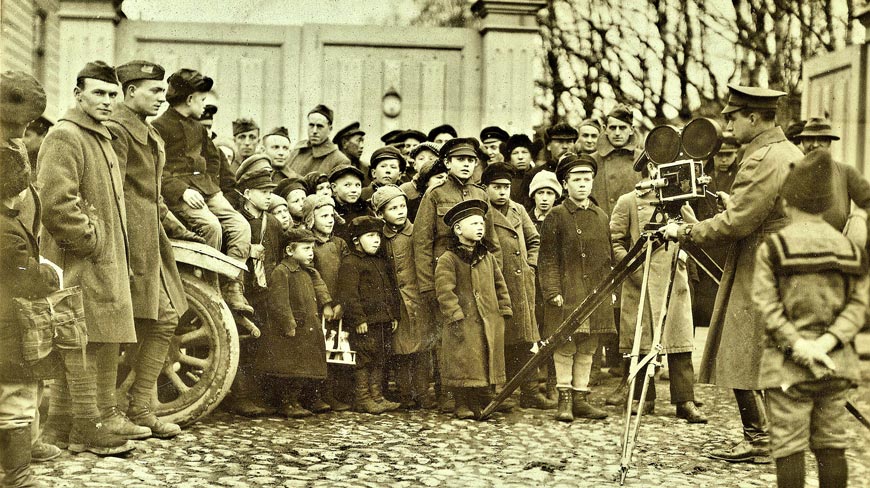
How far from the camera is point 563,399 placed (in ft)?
20.1

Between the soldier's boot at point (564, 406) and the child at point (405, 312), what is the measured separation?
869 millimetres

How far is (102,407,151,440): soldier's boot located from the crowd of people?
31mm

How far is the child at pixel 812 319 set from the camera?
11.9ft

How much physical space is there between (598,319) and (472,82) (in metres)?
4.15

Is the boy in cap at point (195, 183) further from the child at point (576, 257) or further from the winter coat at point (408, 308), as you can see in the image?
the child at point (576, 257)

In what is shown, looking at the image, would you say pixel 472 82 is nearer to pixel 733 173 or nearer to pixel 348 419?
pixel 733 173

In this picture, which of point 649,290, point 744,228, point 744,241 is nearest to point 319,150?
point 649,290

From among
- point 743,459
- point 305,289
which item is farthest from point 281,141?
point 743,459

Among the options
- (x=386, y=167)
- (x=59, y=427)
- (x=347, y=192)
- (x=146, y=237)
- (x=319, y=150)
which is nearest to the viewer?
(x=59, y=427)

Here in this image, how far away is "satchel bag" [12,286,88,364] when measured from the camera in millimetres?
3881

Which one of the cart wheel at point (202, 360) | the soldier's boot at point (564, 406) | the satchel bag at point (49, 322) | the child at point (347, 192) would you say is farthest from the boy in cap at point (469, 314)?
the satchel bag at point (49, 322)

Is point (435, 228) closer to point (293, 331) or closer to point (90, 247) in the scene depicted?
point (293, 331)

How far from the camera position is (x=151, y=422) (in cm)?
519

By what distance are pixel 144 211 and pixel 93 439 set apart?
3.98ft
